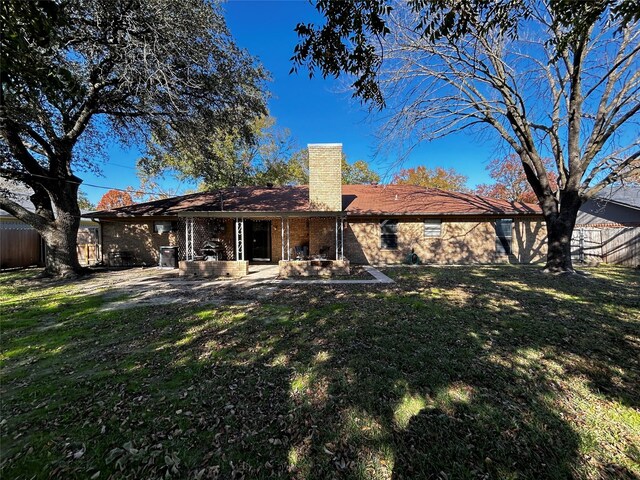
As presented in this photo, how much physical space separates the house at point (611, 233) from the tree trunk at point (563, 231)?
5.24ft

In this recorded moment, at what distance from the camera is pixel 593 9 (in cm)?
336

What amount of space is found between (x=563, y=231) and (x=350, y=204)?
8968 millimetres

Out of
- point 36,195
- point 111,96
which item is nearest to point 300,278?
point 111,96

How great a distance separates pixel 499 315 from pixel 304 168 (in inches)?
948

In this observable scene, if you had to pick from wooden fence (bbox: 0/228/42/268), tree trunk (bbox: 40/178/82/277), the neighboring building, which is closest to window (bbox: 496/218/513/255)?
the neighboring building

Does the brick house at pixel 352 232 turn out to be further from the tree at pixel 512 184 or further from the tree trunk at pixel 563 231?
the tree at pixel 512 184

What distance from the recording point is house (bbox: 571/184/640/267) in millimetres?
13227

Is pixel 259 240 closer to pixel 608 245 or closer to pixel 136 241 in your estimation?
pixel 136 241

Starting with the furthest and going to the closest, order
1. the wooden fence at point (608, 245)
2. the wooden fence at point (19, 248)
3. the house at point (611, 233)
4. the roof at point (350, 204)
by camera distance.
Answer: the roof at point (350, 204), the house at point (611, 233), the wooden fence at point (608, 245), the wooden fence at point (19, 248)

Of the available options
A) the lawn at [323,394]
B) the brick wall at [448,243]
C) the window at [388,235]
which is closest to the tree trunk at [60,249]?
the lawn at [323,394]

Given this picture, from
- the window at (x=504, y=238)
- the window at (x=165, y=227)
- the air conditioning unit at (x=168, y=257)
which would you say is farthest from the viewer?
the window at (x=504, y=238)

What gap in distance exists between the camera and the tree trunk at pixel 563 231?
1051 centimetres

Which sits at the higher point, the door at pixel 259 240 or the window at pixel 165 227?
the window at pixel 165 227

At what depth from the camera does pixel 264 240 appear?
14586 mm
